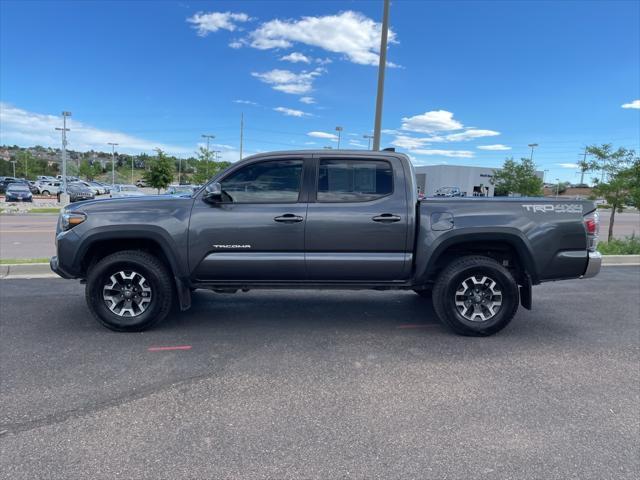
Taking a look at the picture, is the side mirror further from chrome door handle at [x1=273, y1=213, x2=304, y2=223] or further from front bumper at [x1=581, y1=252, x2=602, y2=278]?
front bumper at [x1=581, y1=252, x2=602, y2=278]

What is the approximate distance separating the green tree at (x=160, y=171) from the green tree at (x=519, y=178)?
33.8m

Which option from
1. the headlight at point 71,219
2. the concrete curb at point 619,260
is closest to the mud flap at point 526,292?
the headlight at point 71,219

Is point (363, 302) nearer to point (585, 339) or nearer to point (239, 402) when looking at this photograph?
point (585, 339)

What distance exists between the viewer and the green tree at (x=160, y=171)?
153 feet

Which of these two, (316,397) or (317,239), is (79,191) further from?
(316,397)

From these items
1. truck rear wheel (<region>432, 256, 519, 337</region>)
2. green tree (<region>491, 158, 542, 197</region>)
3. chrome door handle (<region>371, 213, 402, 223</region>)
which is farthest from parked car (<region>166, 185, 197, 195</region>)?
green tree (<region>491, 158, 542, 197</region>)

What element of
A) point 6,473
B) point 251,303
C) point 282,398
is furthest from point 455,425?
point 251,303

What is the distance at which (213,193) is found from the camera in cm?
446

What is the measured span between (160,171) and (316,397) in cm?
4715

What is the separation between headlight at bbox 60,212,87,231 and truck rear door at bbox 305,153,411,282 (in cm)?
236

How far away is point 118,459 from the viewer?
2.55 m

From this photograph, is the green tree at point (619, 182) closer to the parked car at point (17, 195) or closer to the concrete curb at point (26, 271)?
the concrete curb at point (26, 271)

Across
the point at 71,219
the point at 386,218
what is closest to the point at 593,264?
the point at 386,218

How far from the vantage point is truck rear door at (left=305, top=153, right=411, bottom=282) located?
14.8 ft
